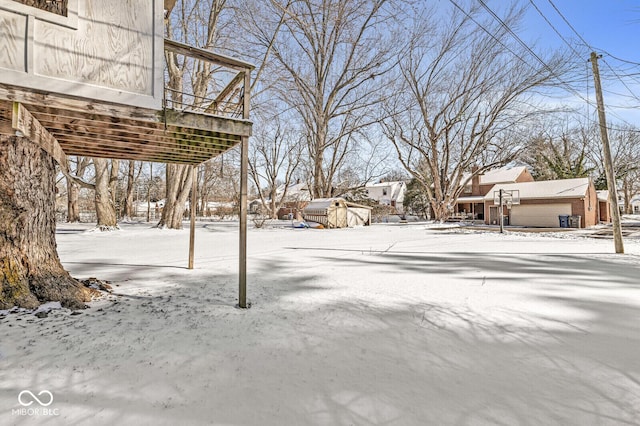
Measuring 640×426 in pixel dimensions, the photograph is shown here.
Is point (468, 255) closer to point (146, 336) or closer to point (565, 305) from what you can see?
point (565, 305)

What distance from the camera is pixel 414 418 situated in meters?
1.70

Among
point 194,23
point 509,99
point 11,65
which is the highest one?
point 194,23

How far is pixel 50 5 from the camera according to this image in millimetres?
3764

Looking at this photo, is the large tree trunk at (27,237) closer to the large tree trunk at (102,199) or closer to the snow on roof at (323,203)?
the large tree trunk at (102,199)

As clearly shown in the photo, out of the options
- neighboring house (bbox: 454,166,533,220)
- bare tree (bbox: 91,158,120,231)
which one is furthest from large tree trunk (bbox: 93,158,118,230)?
neighboring house (bbox: 454,166,533,220)

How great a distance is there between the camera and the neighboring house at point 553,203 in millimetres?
19922

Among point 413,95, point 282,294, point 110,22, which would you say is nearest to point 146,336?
point 282,294

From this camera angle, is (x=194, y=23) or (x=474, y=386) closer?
(x=474, y=386)

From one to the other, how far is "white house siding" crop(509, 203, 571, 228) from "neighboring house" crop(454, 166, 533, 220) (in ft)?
20.4

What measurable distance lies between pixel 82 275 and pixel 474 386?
18.0ft

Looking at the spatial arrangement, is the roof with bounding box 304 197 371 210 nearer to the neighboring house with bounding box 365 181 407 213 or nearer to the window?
the window

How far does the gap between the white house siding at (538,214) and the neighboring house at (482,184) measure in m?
6.23

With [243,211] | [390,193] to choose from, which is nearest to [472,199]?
[390,193]

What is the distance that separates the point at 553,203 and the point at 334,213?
14.9 metres
